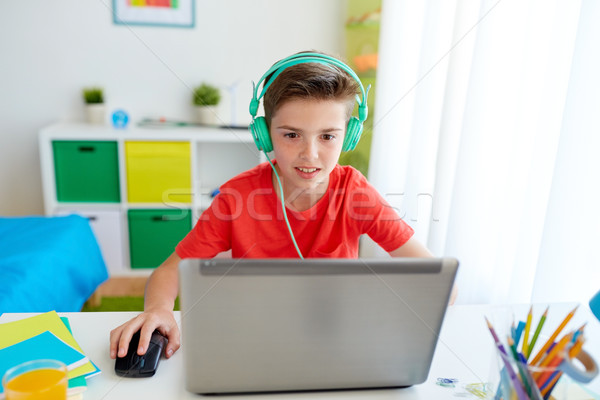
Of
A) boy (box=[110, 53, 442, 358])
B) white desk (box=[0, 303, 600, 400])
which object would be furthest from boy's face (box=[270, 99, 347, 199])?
white desk (box=[0, 303, 600, 400])

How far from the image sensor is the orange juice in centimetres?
58

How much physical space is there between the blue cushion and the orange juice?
795 millimetres

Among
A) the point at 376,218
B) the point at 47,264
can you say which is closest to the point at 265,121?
the point at 376,218

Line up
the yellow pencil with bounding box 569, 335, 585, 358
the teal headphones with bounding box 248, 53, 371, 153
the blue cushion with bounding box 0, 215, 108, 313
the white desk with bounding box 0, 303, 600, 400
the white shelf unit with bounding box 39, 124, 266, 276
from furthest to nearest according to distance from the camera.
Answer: the white shelf unit with bounding box 39, 124, 266, 276 → the blue cushion with bounding box 0, 215, 108, 313 → the teal headphones with bounding box 248, 53, 371, 153 → the white desk with bounding box 0, 303, 600, 400 → the yellow pencil with bounding box 569, 335, 585, 358

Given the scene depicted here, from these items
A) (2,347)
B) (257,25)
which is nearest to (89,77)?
(257,25)

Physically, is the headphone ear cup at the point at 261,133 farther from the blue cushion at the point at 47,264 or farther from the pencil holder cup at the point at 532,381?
the blue cushion at the point at 47,264

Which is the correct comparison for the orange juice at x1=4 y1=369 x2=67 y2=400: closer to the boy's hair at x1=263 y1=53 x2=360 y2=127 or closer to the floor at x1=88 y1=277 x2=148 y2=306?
the boy's hair at x1=263 y1=53 x2=360 y2=127

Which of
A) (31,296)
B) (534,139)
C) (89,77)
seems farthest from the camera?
(89,77)

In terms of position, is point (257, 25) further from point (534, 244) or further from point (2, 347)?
point (2, 347)

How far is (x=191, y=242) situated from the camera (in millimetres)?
1076

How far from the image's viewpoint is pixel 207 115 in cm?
265

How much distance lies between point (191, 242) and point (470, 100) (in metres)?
0.96

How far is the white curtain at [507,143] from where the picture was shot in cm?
113

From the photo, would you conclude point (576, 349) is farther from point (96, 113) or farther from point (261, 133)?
point (96, 113)
